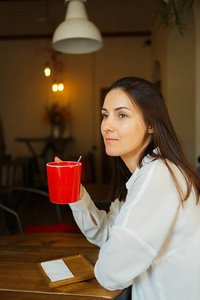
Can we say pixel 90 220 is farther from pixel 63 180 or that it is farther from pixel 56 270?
pixel 63 180

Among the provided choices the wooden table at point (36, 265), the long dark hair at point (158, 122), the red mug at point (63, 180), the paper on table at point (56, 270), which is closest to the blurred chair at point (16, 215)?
the wooden table at point (36, 265)

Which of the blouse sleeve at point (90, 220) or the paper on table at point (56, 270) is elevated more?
the blouse sleeve at point (90, 220)

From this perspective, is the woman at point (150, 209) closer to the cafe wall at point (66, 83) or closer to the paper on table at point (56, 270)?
the paper on table at point (56, 270)

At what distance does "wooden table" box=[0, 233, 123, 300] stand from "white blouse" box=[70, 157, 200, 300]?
3.3 inches

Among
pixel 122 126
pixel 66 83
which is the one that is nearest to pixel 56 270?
pixel 122 126

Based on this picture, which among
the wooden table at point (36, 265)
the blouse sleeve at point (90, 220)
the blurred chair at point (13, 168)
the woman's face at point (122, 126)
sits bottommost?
the blurred chair at point (13, 168)

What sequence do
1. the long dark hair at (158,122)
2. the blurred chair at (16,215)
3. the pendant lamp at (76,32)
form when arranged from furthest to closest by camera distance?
1. the pendant lamp at (76,32)
2. the blurred chair at (16,215)
3. the long dark hair at (158,122)

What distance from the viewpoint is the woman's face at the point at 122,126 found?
114cm

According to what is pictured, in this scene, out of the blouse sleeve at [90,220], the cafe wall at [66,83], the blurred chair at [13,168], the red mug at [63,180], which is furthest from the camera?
the cafe wall at [66,83]

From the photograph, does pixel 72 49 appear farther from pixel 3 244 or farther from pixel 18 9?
pixel 18 9

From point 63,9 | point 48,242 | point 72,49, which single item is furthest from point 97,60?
point 48,242

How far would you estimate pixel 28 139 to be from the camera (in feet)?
21.4

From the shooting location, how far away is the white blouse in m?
0.92

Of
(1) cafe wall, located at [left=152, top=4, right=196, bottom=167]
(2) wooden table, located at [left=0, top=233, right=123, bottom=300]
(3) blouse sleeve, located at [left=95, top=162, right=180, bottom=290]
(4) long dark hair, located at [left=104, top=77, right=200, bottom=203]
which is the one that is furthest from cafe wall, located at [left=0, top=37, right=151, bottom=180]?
(3) blouse sleeve, located at [left=95, top=162, right=180, bottom=290]
